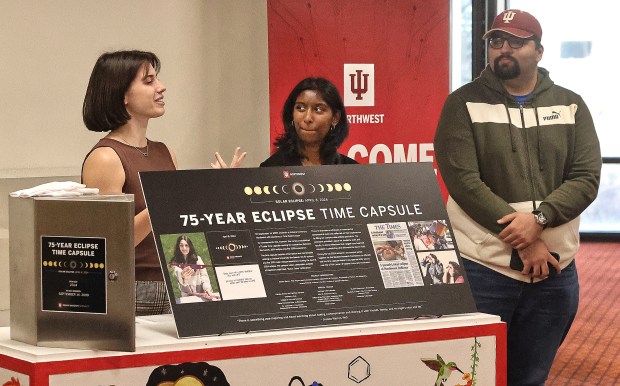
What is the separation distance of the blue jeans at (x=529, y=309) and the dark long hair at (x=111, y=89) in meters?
1.36

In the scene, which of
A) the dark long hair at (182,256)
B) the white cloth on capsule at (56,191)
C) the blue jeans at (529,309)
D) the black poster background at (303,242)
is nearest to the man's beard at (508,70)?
the blue jeans at (529,309)

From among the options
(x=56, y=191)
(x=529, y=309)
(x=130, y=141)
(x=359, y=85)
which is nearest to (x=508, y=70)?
(x=529, y=309)

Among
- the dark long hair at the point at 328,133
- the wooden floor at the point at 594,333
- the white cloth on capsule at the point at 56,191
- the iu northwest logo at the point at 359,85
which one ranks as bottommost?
the wooden floor at the point at 594,333

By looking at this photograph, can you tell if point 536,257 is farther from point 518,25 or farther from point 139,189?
point 139,189

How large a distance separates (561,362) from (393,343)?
371cm

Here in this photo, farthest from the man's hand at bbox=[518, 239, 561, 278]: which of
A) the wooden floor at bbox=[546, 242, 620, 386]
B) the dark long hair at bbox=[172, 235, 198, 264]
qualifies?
the wooden floor at bbox=[546, 242, 620, 386]

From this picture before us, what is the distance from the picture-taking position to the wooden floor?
5.57 meters

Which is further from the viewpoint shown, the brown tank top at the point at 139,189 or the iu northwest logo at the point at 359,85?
the iu northwest logo at the point at 359,85

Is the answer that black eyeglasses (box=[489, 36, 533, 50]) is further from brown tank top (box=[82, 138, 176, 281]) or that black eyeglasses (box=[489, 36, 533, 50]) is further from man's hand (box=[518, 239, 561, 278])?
brown tank top (box=[82, 138, 176, 281])

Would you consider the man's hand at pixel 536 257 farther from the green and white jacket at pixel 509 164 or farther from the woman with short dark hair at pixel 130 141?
the woman with short dark hair at pixel 130 141

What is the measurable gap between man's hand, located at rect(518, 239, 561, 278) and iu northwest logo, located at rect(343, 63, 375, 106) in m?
1.77

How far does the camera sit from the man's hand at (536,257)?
11.6 feet

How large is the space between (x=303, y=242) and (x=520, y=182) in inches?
52.7

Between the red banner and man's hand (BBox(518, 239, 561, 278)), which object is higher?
the red banner
